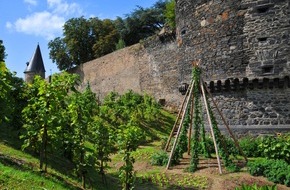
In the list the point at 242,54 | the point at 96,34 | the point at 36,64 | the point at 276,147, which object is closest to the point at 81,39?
the point at 96,34

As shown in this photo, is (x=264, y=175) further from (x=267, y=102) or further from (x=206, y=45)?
(x=206, y=45)

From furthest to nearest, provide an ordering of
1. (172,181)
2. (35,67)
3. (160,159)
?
(35,67)
(160,159)
(172,181)

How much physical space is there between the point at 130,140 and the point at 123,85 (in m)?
20.9

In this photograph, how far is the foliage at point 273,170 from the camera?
998 cm

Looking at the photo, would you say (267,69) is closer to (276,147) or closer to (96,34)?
(276,147)

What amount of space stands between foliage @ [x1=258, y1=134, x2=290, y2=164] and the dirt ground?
1.14 metres

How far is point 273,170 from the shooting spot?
10.2 meters

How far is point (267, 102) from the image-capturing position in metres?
12.8

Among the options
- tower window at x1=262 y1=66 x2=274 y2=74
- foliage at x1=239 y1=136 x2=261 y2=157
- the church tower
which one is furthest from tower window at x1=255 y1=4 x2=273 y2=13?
the church tower

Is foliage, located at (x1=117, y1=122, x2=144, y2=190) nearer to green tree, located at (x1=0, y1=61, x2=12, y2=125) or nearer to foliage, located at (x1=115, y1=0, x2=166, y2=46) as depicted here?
green tree, located at (x1=0, y1=61, x2=12, y2=125)

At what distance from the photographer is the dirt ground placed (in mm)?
9877

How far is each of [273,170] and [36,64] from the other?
3548 centimetres

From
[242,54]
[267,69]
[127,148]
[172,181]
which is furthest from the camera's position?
[242,54]

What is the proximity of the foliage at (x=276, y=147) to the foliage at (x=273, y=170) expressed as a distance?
0.57 m
